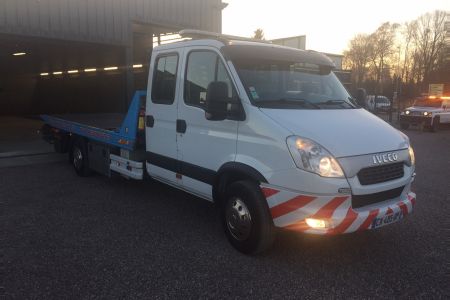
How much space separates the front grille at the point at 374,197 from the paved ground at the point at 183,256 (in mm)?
713

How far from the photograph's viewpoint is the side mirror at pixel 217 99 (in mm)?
3934

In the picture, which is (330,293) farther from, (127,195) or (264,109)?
(127,195)

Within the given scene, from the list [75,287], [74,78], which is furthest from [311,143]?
[74,78]

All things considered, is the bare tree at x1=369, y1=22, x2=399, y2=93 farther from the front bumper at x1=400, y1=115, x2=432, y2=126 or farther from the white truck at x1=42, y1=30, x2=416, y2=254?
the white truck at x1=42, y1=30, x2=416, y2=254

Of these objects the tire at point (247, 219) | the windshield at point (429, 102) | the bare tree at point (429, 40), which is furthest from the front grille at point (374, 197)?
the bare tree at point (429, 40)

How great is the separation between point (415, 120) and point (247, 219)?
1852 cm

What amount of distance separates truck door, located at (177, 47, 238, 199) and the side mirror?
0.54 feet

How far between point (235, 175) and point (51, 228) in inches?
101

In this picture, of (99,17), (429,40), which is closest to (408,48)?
(429,40)

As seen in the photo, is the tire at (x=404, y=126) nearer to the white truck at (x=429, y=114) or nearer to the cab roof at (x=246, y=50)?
the white truck at (x=429, y=114)

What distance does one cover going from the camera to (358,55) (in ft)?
250

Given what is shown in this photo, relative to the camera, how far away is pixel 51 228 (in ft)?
16.3

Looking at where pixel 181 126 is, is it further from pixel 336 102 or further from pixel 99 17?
pixel 99 17

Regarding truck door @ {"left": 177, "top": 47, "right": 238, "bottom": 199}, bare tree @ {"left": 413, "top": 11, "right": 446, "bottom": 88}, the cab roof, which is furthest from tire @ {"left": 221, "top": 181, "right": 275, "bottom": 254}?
bare tree @ {"left": 413, "top": 11, "right": 446, "bottom": 88}
